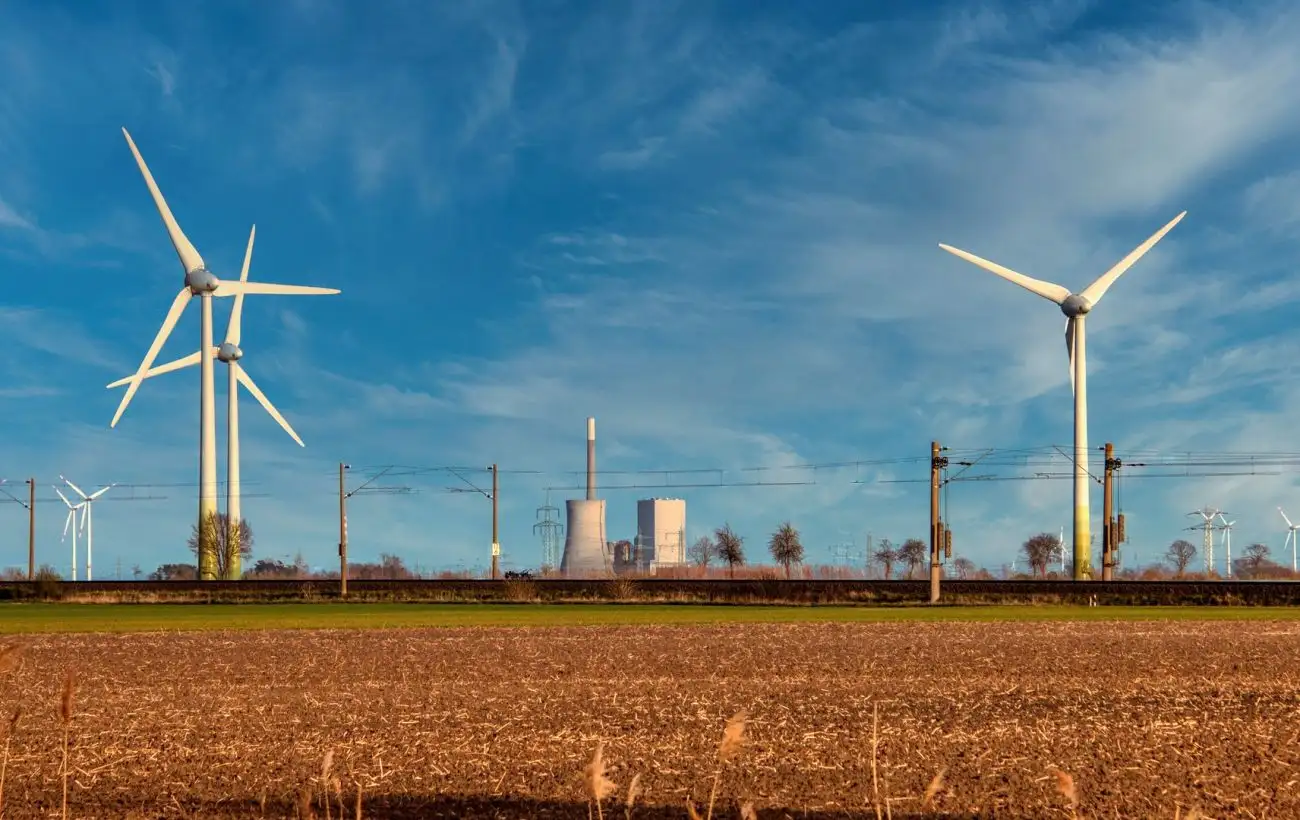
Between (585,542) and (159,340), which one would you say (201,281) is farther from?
(585,542)

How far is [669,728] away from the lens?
16281 millimetres

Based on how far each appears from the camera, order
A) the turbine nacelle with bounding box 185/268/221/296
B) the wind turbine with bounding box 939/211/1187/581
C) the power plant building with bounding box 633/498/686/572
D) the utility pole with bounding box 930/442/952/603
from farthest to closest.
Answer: the power plant building with bounding box 633/498/686/572
the turbine nacelle with bounding box 185/268/221/296
the wind turbine with bounding box 939/211/1187/581
the utility pole with bounding box 930/442/952/603

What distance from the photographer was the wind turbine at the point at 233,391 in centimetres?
8556

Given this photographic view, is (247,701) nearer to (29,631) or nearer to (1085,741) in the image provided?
(1085,741)

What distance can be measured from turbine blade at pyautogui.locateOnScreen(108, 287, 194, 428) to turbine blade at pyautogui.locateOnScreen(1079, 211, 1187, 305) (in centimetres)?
5264

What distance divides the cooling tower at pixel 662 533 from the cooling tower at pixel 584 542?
1459 centimetres

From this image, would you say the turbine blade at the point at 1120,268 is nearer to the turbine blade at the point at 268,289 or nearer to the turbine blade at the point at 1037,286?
the turbine blade at the point at 1037,286

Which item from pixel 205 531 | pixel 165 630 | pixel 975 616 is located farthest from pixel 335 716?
pixel 205 531

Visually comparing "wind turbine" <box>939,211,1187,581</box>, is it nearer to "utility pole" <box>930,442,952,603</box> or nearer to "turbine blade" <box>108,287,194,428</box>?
"utility pole" <box>930,442,952,603</box>

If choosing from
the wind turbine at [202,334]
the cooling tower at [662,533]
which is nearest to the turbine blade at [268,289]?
the wind turbine at [202,334]

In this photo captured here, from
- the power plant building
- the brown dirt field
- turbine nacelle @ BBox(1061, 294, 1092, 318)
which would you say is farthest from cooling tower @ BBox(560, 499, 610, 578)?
the brown dirt field

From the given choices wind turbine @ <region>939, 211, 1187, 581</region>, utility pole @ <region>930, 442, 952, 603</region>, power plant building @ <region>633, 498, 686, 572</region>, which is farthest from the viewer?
power plant building @ <region>633, 498, 686, 572</region>

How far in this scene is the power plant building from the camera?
360 feet

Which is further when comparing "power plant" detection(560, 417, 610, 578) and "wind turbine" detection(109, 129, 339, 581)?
"power plant" detection(560, 417, 610, 578)
